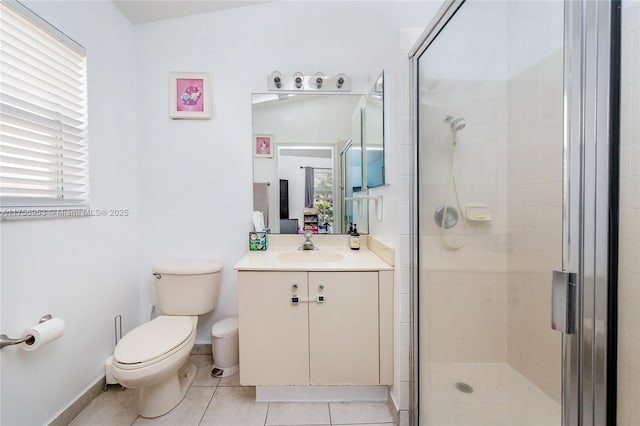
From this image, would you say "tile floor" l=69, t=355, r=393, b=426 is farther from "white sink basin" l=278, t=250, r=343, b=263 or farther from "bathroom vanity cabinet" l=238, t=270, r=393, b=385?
"white sink basin" l=278, t=250, r=343, b=263

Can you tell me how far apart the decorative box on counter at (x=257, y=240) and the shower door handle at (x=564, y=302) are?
1587mm

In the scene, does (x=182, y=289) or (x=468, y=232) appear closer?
(x=468, y=232)

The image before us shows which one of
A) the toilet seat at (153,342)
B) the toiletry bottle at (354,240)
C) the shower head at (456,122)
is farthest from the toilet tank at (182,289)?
the shower head at (456,122)

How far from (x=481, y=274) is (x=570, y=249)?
1.50 ft

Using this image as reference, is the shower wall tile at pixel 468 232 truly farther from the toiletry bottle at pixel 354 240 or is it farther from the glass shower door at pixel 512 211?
the toiletry bottle at pixel 354 240

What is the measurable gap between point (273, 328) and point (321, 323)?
246 millimetres

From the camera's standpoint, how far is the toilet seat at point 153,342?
127 centimetres

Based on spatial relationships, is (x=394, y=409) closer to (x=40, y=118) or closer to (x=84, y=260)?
(x=84, y=260)

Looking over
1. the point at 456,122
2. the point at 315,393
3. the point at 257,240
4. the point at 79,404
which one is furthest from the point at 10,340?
the point at 456,122

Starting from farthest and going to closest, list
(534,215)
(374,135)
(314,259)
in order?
(314,259) → (374,135) → (534,215)

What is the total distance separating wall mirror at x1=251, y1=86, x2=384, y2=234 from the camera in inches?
78.7

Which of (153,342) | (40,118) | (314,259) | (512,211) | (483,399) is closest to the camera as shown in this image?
(512,211)

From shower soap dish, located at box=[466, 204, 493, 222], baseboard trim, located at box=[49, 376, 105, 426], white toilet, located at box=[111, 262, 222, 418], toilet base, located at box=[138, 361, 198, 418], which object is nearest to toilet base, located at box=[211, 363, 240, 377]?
white toilet, located at box=[111, 262, 222, 418]

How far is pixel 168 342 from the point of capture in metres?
1.40
